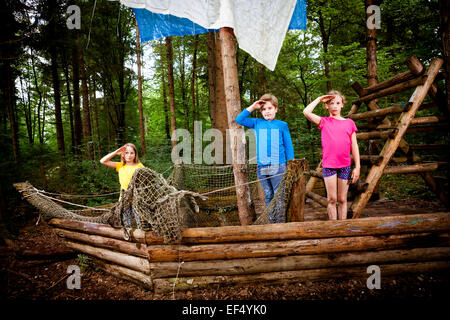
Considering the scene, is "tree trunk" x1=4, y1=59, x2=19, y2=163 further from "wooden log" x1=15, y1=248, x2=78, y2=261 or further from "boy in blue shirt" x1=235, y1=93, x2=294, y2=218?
"boy in blue shirt" x1=235, y1=93, x2=294, y2=218

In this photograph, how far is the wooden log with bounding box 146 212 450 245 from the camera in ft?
6.80

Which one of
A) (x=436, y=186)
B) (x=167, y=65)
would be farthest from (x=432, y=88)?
(x=167, y=65)

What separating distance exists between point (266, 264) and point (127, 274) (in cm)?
175

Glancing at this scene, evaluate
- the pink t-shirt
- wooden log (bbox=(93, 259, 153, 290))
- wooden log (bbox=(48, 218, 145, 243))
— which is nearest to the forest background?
wooden log (bbox=(48, 218, 145, 243))

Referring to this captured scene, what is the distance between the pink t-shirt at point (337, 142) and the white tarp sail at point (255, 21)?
1.00 metres

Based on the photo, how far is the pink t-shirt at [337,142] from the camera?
7.41 feet

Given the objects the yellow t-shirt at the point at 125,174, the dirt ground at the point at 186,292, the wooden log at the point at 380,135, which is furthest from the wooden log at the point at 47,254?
the wooden log at the point at 380,135

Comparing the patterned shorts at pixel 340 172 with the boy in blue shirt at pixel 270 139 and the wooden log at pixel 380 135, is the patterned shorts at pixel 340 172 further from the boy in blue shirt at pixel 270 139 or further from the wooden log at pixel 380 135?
the wooden log at pixel 380 135

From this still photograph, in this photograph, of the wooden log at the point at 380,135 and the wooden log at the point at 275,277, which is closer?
the wooden log at the point at 275,277

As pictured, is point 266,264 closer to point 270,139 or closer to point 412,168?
point 270,139

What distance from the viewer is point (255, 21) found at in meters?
2.43

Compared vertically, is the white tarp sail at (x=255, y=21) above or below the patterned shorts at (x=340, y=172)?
above

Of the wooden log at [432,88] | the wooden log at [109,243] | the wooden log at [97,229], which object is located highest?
the wooden log at [432,88]
